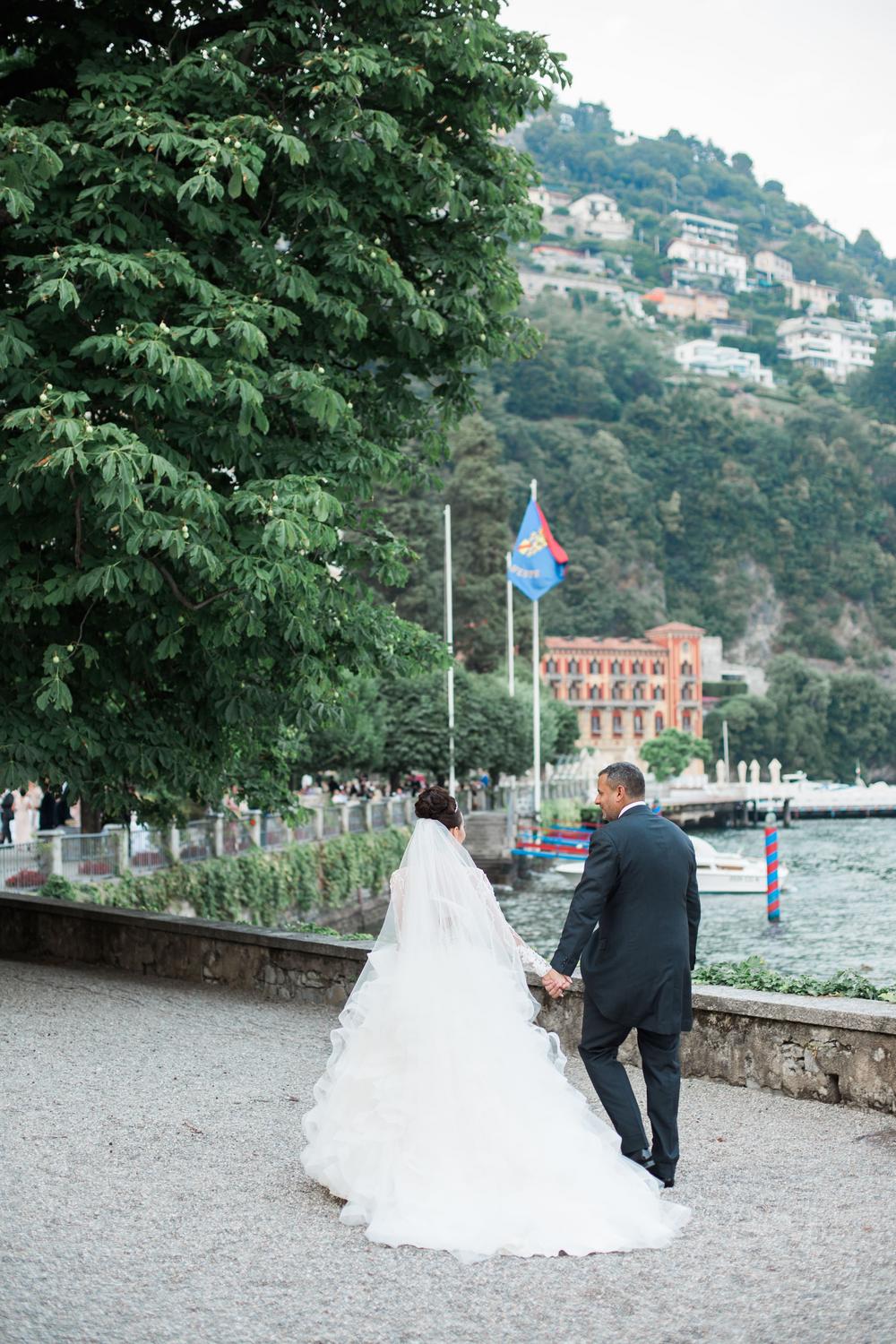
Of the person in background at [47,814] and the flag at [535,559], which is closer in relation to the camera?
the person in background at [47,814]

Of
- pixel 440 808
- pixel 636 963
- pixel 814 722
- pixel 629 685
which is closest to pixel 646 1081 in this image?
pixel 636 963

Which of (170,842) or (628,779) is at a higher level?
(628,779)

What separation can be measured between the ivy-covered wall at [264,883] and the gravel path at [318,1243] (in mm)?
13274

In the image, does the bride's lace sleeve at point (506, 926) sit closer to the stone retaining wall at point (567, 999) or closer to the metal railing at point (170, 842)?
the stone retaining wall at point (567, 999)

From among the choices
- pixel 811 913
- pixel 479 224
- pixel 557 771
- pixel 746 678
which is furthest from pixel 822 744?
pixel 479 224

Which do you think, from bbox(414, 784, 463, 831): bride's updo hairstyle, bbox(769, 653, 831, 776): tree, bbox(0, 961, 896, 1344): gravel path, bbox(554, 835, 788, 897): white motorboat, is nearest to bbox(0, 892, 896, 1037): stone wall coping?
bbox(0, 961, 896, 1344): gravel path

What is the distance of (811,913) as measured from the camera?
43625 millimetres

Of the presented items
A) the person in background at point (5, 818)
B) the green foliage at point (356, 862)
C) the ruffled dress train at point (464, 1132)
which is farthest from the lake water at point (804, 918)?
the ruffled dress train at point (464, 1132)

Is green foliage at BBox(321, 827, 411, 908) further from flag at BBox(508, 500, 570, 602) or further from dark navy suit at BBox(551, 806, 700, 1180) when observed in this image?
dark navy suit at BBox(551, 806, 700, 1180)

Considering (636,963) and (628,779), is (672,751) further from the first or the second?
(636,963)

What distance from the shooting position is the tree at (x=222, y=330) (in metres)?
9.43

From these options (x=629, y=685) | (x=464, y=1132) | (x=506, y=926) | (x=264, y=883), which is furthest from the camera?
(x=629, y=685)

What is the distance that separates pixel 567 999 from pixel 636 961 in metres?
2.96

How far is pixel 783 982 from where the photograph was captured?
8156 millimetres
